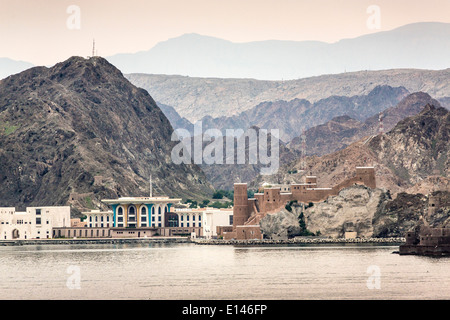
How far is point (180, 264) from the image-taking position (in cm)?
18325

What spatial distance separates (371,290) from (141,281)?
3355 cm

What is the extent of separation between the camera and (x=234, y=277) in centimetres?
15462

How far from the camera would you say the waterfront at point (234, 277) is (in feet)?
432

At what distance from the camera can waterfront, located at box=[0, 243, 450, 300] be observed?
131750 millimetres
